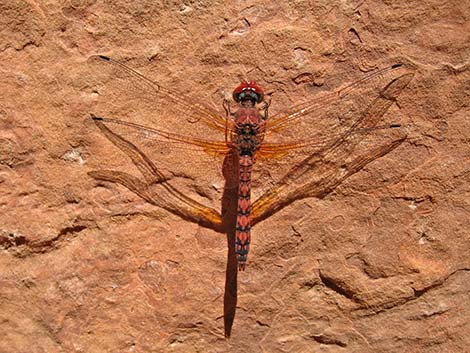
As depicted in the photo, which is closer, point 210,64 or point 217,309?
point 210,64

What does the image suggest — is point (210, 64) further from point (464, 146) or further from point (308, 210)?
point (464, 146)

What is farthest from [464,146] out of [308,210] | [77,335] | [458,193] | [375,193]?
[77,335]

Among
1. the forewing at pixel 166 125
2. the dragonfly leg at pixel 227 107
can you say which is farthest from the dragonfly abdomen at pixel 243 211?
the dragonfly leg at pixel 227 107

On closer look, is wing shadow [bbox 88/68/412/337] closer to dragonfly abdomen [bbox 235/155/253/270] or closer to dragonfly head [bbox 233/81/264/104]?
dragonfly abdomen [bbox 235/155/253/270]

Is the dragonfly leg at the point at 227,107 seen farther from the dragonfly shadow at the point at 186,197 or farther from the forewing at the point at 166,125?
the dragonfly shadow at the point at 186,197

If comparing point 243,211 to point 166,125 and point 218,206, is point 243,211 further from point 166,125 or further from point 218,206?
point 166,125

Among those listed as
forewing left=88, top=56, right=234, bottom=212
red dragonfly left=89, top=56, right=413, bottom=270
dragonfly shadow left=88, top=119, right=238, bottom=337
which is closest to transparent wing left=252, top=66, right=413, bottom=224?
red dragonfly left=89, top=56, right=413, bottom=270

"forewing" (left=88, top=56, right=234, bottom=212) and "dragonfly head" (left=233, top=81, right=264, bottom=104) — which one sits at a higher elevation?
"dragonfly head" (left=233, top=81, right=264, bottom=104)

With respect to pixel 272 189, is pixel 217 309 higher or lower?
lower
